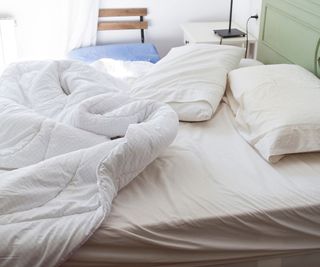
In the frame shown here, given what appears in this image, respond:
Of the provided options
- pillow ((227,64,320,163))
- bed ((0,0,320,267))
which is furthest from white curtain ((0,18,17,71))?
bed ((0,0,320,267))

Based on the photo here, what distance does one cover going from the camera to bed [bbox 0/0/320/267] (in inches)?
41.5

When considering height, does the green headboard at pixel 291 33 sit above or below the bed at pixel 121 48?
above

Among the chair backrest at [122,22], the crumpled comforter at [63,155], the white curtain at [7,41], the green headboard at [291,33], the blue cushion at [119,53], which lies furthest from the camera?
the chair backrest at [122,22]

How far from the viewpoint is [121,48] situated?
3.02 m

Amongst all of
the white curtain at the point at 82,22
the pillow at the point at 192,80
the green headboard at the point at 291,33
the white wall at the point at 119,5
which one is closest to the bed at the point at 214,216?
the pillow at the point at 192,80

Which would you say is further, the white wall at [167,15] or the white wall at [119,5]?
the white wall at [167,15]

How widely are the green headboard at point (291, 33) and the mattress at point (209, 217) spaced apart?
0.69 meters

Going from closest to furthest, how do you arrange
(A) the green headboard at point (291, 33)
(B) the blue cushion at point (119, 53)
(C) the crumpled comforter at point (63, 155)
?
1. (C) the crumpled comforter at point (63, 155)
2. (A) the green headboard at point (291, 33)
3. (B) the blue cushion at point (119, 53)

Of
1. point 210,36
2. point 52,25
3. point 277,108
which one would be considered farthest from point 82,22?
point 277,108

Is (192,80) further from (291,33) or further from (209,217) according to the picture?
(209,217)

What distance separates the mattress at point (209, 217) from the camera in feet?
3.45

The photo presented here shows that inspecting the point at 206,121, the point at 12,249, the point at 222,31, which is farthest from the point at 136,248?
the point at 222,31

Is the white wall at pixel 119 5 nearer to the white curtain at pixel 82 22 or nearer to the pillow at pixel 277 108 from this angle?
the white curtain at pixel 82 22

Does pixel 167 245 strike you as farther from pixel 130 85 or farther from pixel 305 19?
pixel 305 19
